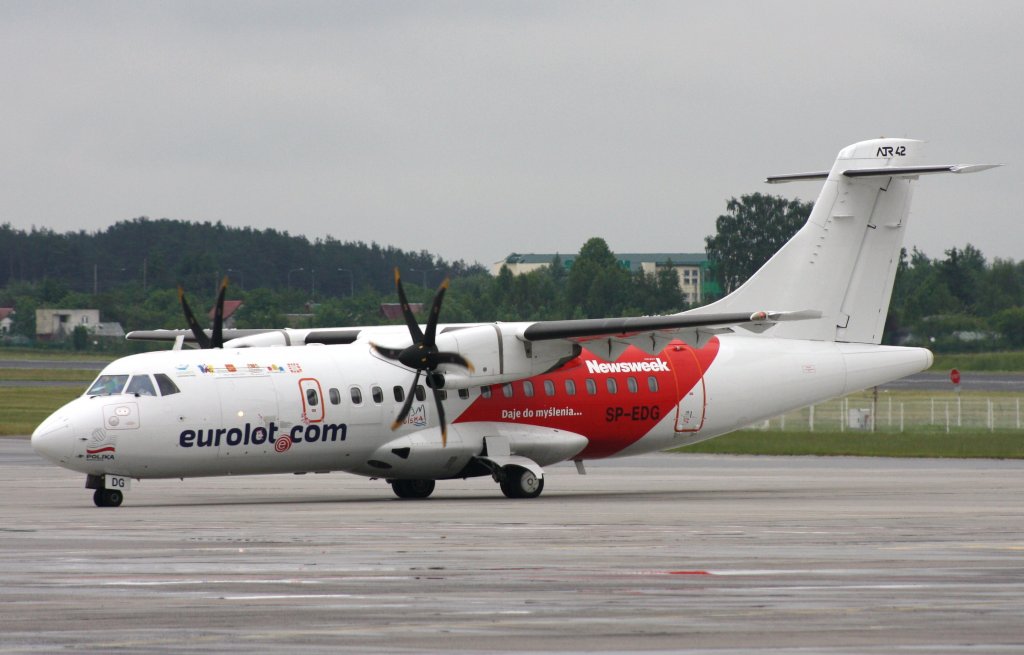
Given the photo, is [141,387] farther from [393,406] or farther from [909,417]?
[909,417]

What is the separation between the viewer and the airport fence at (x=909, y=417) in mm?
53062

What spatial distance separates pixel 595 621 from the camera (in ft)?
38.0

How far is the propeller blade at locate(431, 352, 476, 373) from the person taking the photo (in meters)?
27.1

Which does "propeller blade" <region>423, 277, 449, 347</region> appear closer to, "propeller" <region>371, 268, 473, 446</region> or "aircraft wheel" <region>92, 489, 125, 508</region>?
"propeller" <region>371, 268, 473, 446</region>

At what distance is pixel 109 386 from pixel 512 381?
23.7ft

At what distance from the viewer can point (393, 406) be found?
27.4 meters

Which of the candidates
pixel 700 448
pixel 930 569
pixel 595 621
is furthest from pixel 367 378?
pixel 700 448

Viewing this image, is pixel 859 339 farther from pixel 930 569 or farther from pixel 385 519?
pixel 930 569

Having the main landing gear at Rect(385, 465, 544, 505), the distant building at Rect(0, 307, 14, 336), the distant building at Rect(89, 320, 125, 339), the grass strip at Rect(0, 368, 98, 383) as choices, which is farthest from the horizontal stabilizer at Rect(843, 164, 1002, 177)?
the distant building at Rect(0, 307, 14, 336)

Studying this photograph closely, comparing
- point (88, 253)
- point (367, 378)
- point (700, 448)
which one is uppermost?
point (88, 253)

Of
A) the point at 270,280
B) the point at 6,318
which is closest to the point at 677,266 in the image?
the point at 270,280

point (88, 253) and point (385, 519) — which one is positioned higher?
point (88, 253)

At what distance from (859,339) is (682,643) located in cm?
Answer: 2264

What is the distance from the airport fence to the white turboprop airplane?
1375 centimetres
